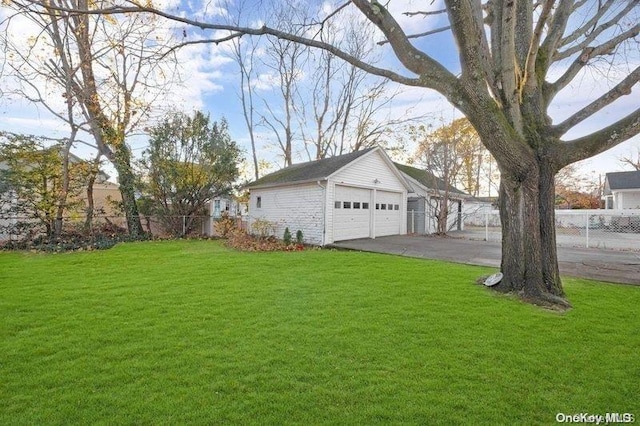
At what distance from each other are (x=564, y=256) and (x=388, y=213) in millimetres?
7383

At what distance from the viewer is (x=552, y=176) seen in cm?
521

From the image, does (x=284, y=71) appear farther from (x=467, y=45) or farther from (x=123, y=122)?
(x=467, y=45)

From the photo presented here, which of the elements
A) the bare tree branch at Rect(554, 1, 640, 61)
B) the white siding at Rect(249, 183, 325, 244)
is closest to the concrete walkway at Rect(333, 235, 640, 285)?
the white siding at Rect(249, 183, 325, 244)

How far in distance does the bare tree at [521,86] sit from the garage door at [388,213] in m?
9.23

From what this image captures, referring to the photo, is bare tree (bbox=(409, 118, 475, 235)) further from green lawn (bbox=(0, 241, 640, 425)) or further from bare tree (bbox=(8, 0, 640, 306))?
green lawn (bbox=(0, 241, 640, 425))

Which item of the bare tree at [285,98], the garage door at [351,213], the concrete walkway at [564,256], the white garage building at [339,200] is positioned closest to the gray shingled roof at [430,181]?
the white garage building at [339,200]

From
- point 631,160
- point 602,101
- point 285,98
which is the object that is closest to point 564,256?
point 602,101

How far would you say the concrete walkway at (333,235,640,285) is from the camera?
7230mm

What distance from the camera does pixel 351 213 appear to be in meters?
13.7

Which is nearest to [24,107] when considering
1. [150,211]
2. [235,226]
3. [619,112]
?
[150,211]

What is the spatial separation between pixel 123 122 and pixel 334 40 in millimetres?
12819

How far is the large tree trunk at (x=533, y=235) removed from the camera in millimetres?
5156

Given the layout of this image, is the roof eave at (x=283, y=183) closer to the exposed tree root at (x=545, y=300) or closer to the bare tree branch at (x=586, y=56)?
the bare tree branch at (x=586, y=56)

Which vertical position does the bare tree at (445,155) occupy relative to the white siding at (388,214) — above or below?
above
